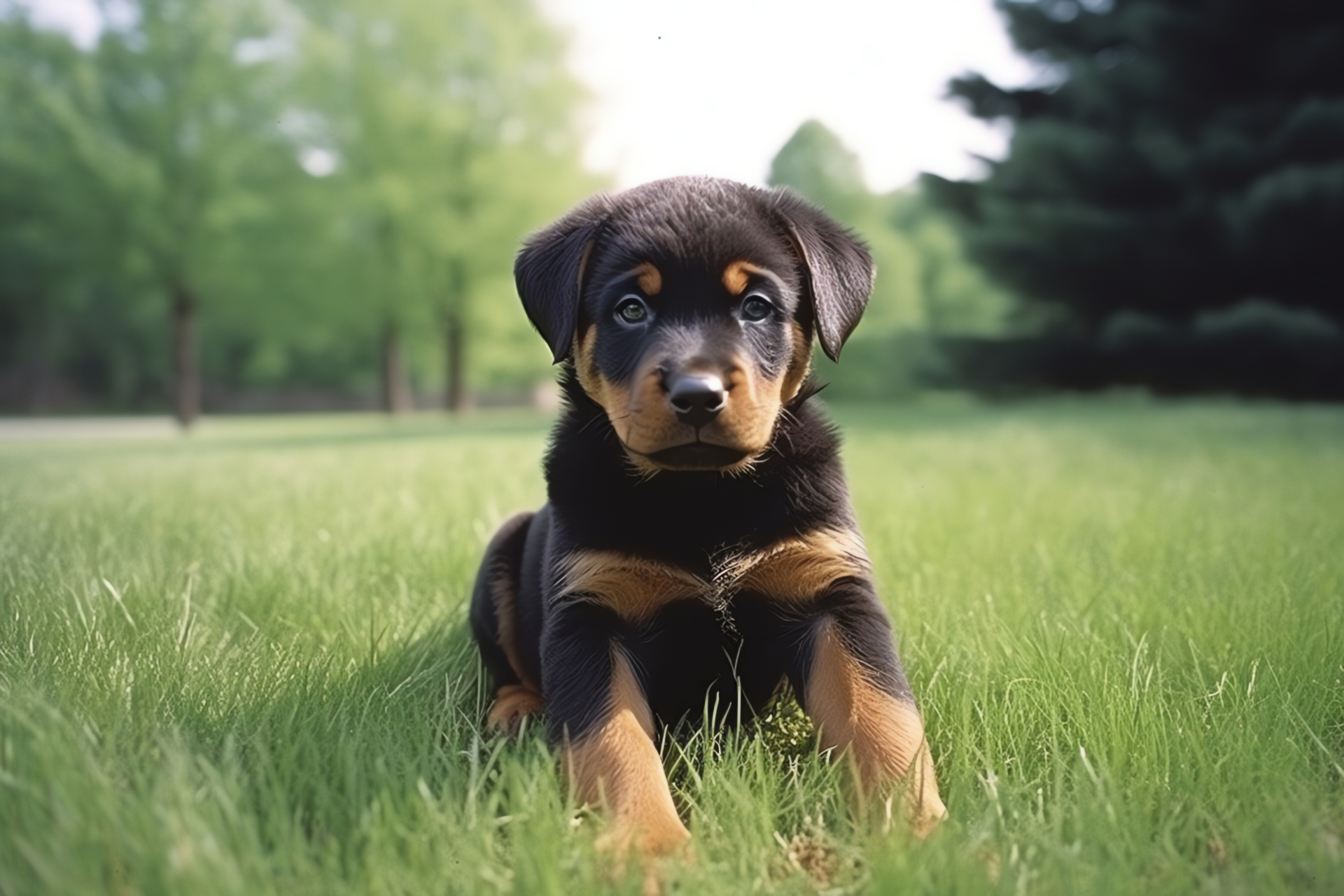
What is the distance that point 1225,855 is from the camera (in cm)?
146

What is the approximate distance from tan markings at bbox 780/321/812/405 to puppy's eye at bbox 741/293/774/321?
8cm

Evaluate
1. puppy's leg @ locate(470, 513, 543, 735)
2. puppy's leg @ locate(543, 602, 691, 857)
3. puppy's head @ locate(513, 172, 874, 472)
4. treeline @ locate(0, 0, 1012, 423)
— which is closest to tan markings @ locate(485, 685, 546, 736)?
puppy's leg @ locate(470, 513, 543, 735)

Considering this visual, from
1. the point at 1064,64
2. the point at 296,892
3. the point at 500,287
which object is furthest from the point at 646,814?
the point at 500,287

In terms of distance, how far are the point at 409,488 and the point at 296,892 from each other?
486cm

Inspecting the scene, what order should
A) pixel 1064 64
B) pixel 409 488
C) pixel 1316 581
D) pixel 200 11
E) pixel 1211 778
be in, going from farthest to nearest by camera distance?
pixel 200 11 < pixel 1064 64 < pixel 409 488 < pixel 1316 581 < pixel 1211 778

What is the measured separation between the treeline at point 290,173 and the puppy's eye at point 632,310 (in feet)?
59.3

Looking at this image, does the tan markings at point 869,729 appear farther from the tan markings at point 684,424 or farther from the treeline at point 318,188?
the treeline at point 318,188

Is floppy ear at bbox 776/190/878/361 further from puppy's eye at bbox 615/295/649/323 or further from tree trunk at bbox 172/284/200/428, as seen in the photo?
tree trunk at bbox 172/284/200/428

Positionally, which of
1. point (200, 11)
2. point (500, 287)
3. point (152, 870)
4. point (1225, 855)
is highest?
point (200, 11)

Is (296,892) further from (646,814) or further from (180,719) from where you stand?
(180,719)

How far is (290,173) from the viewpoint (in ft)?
63.0

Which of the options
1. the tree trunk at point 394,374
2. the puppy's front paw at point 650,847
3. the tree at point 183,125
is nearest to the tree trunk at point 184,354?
the tree at point 183,125

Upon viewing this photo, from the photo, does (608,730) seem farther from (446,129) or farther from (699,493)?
(446,129)

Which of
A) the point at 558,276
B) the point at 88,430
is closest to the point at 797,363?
the point at 558,276
